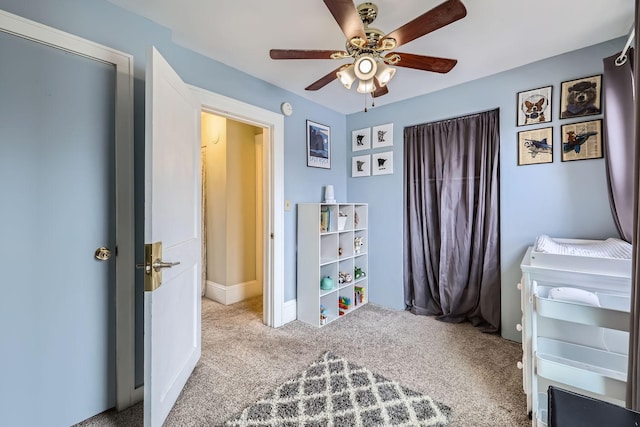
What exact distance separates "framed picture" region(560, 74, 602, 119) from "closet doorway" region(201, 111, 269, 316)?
2.85 metres

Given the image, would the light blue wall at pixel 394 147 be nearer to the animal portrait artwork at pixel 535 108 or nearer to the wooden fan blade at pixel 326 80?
the animal portrait artwork at pixel 535 108

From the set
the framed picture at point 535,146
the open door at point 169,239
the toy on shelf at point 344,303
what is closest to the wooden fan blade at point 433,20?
the open door at point 169,239

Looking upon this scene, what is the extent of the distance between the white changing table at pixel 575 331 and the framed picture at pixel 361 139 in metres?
2.16

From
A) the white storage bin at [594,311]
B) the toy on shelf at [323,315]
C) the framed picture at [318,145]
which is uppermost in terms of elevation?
the framed picture at [318,145]

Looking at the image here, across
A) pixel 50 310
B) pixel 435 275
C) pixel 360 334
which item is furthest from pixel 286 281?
pixel 50 310

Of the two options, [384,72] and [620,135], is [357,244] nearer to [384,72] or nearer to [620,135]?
[384,72]

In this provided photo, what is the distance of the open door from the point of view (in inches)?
52.1

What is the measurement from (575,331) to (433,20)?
5.80ft

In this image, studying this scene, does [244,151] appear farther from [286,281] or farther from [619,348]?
[619,348]

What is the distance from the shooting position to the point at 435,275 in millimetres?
2877

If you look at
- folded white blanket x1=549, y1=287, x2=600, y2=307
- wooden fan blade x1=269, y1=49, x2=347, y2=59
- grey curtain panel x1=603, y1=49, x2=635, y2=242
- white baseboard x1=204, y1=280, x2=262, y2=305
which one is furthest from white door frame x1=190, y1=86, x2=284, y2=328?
grey curtain panel x1=603, y1=49, x2=635, y2=242

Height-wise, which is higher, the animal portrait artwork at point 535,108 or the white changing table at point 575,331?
the animal portrait artwork at point 535,108

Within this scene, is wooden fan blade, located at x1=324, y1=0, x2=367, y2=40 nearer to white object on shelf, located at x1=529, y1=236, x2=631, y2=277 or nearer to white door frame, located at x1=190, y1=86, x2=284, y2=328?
white door frame, located at x1=190, y1=86, x2=284, y2=328

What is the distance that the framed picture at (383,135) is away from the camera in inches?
123
